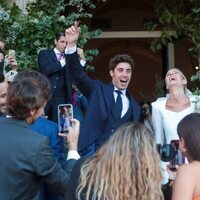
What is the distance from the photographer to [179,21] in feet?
25.0

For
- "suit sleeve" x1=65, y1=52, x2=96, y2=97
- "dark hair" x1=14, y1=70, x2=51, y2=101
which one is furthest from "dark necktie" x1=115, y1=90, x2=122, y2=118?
"dark hair" x1=14, y1=70, x2=51, y2=101

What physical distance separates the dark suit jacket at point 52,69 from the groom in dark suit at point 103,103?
1.00 meters

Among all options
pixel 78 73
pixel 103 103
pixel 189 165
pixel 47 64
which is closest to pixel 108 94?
pixel 103 103

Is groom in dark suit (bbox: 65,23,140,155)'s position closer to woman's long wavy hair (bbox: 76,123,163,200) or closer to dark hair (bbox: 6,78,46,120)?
dark hair (bbox: 6,78,46,120)

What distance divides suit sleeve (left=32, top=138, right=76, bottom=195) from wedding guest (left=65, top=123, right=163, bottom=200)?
311 millimetres

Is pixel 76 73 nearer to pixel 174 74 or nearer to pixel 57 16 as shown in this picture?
pixel 174 74

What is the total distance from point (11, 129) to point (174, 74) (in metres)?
2.88

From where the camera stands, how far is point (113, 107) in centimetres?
497

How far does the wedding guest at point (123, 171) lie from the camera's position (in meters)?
2.38

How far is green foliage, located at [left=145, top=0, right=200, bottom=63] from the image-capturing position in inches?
293

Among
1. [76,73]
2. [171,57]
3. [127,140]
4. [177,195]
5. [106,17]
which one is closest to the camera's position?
[127,140]

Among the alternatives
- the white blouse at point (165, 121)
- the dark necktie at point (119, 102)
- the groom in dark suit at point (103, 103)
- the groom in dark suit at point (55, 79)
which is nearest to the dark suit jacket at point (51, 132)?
the groom in dark suit at point (103, 103)

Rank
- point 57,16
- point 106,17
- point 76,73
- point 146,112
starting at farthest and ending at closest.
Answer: point 106,17 → point 57,16 → point 146,112 → point 76,73

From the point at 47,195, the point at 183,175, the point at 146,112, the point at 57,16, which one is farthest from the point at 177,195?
the point at 57,16
